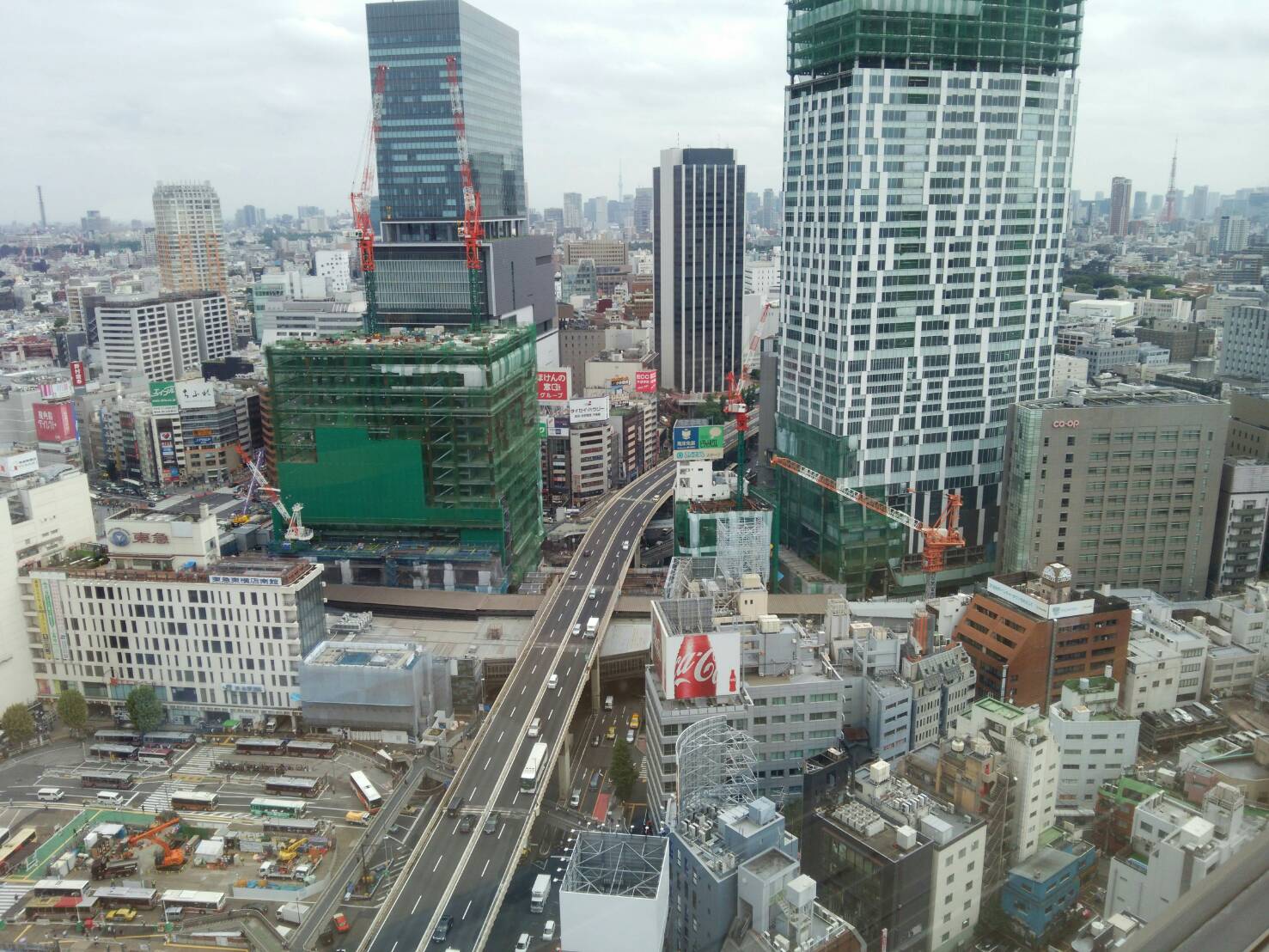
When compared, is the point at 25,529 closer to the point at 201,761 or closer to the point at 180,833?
the point at 201,761

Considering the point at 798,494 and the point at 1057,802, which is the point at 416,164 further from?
the point at 1057,802

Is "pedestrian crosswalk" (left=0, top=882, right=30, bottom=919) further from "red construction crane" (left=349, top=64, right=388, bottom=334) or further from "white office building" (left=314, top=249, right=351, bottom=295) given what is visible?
"white office building" (left=314, top=249, right=351, bottom=295)

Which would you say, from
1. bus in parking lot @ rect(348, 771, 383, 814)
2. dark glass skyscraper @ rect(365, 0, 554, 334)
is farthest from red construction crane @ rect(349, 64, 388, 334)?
bus in parking lot @ rect(348, 771, 383, 814)

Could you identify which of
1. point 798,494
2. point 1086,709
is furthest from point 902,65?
point 1086,709

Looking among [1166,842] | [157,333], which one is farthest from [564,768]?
[157,333]

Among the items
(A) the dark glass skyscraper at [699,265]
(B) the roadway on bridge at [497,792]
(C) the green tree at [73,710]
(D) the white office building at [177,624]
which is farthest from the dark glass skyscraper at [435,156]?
(C) the green tree at [73,710]

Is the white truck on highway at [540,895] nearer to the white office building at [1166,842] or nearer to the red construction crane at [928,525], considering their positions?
the white office building at [1166,842]

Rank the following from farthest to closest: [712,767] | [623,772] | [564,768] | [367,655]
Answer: [367,655]
[564,768]
[623,772]
[712,767]
